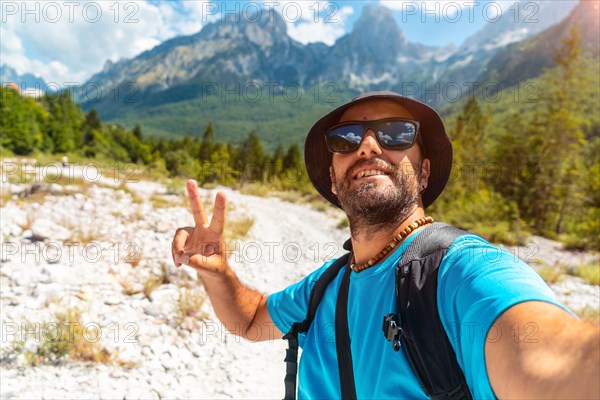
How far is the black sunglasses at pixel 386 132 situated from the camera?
5.49 feet

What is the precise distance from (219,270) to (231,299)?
0.23 m

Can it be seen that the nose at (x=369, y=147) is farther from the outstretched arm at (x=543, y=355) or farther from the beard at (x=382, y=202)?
the outstretched arm at (x=543, y=355)

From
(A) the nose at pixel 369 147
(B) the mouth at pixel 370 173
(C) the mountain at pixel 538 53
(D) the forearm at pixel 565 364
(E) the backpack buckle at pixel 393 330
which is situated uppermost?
(C) the mountain at pixel 538 53

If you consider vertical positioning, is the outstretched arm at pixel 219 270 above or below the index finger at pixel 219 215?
below

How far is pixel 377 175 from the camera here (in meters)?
1.60

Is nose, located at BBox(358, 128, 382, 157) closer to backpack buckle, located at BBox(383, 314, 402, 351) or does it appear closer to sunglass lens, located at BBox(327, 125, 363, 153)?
sunglass lens, located at BBox(327, 125, 363, 153)

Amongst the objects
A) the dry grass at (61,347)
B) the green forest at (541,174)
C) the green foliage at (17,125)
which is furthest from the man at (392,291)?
the green foliage at (17,125)

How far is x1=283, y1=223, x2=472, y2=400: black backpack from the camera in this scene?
945mm

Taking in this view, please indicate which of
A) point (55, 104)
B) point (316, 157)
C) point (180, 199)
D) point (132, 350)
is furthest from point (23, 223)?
point (55, 104)

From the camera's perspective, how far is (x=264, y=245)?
7.18 meters

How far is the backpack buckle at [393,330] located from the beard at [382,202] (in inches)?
19.9

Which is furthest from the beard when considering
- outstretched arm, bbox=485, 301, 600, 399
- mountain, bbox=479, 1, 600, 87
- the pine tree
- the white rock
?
mountain, bbox=479, 1, 600, 87

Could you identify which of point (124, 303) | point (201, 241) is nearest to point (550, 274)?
point (201, 241)

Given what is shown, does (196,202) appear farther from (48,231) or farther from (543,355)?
(48,231)
